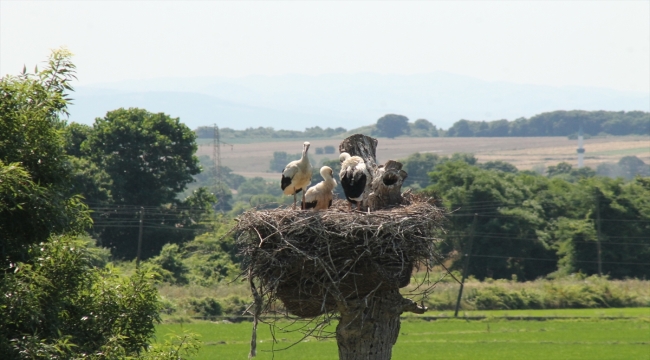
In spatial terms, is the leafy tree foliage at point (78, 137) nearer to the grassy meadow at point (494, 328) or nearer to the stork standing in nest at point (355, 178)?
the grassy meadow at point (494, 328)

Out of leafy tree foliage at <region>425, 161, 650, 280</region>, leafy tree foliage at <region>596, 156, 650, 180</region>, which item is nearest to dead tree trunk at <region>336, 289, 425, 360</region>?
leafy tree foliage at <region>425, 161, 650, 280</region>

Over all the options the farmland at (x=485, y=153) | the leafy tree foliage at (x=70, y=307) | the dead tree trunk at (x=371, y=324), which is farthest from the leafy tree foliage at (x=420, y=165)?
the dead tree trunk at (x=371, y=324)

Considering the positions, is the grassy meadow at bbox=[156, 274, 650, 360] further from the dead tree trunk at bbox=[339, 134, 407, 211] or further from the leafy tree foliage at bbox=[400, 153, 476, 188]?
the leafy tree foliage at bbox=[400, 153, 476, 188]

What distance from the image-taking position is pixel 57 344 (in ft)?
28.8

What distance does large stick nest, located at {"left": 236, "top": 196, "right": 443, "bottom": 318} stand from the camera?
30.5 feet

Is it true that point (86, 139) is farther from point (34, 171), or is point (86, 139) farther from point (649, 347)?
point (34, 171)

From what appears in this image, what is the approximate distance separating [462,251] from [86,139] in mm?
23188

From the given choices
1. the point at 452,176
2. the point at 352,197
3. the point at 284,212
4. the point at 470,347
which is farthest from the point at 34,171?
the point at 452,176

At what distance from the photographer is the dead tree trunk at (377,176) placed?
1017 cm

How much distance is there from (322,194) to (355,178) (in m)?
1.50

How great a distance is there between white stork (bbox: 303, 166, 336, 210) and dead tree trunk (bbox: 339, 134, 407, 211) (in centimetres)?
93

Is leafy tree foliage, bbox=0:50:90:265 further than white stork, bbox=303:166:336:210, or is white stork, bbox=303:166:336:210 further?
white stork, bbox=303:166:336:210

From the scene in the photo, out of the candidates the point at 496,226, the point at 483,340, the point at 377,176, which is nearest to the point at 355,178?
the point at 377,176

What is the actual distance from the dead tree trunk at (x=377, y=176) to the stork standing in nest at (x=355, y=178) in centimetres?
6
